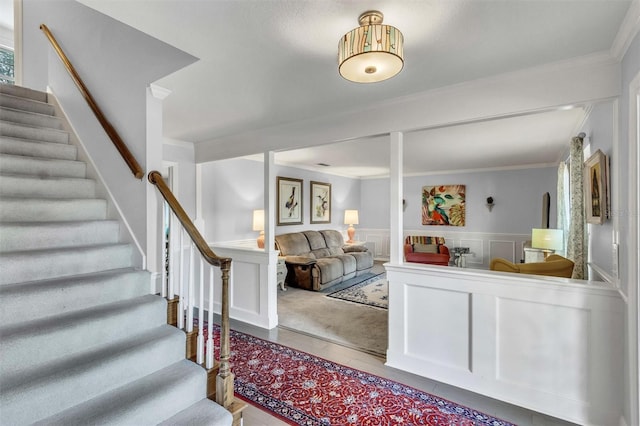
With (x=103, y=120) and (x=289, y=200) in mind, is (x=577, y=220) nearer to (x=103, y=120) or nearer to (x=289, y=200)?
(x=103, y=120)

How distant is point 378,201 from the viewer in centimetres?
845

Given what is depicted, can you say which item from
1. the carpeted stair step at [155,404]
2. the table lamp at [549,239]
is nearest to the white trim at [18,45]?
the carpeted stair step at [155,404]

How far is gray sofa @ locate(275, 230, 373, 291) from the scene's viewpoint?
530cm

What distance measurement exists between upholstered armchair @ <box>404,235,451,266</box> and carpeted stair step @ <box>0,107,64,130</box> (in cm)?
559

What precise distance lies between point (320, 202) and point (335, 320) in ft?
12.5

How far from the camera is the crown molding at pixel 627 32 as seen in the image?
1.39 m

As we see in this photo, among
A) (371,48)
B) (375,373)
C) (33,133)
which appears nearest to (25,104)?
(33,133)

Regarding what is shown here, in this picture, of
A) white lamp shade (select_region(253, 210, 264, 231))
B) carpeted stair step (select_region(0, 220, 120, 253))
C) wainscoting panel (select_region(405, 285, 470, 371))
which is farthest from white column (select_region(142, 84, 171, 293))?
white lamp shade (select_region(253, 210, 264, 231))

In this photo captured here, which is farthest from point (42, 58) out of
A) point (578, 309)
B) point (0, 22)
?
point (578, 309)

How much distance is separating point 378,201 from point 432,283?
20.0 feet

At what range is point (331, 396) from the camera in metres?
2.22

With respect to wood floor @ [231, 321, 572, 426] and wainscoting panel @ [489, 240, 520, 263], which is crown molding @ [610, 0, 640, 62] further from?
wainscoting panel @ [489, 240, 520, 263]

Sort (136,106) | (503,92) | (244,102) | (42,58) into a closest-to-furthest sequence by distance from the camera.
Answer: (503,92)
(136,106)
(244,102)
(42,58)

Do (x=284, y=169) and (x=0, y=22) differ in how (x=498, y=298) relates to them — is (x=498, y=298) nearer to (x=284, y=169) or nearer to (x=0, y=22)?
(x=284, y=169)
